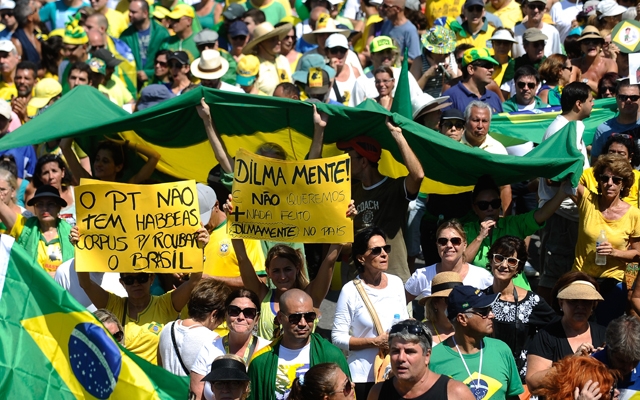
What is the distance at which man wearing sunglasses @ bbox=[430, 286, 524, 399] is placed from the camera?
21.8 feet

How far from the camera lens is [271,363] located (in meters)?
6.71

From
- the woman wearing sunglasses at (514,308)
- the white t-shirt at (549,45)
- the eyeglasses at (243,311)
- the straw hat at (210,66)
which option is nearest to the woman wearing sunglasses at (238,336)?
the eyeglasses at (243,311)

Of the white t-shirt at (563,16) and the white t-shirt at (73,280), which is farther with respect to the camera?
the white t-shirt at (563,16)

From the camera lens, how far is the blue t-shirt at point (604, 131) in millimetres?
10211

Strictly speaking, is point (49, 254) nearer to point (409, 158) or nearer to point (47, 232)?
point (47, 232)

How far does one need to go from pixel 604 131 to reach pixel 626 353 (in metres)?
4.02

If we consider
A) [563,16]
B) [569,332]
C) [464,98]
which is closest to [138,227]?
[569,332]

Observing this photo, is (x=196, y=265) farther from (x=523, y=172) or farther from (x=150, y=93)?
(x=150, y=93)

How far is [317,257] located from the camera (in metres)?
9.14

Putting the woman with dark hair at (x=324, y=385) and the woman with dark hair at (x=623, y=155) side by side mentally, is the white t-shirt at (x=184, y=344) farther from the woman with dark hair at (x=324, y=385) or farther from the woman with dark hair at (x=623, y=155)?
the woman with dark hair at (x=623, y=155)

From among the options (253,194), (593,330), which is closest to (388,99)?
(253,194)

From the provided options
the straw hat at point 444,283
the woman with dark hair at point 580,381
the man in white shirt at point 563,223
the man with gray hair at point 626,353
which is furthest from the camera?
the man in white shirt at point 563,223

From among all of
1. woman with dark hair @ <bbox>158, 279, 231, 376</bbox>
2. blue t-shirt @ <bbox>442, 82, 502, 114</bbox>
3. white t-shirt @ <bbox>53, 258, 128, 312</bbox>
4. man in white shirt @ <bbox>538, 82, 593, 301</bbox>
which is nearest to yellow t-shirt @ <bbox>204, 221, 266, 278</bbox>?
white t-shirt @ <bbox>53, 258, 128, 312</bbox>

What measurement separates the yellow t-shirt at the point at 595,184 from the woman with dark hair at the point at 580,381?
265 cm
